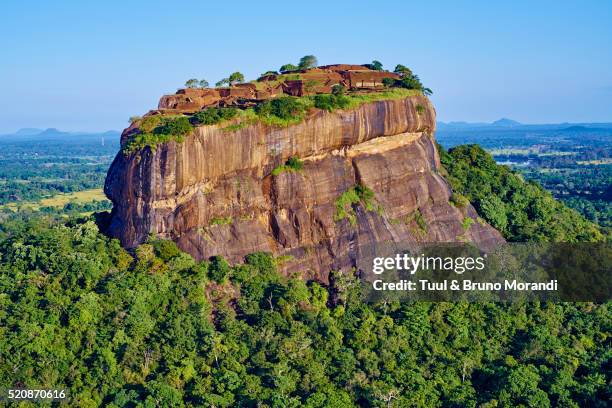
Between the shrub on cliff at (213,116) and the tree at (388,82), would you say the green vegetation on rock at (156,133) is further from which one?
the tree at (388,82)

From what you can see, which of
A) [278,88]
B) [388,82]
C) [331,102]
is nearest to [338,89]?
[331,102]

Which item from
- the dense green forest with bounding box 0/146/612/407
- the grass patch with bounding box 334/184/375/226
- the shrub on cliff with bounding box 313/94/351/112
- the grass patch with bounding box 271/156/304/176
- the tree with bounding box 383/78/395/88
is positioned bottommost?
the dense green forest with bounding box 0/146/612/407

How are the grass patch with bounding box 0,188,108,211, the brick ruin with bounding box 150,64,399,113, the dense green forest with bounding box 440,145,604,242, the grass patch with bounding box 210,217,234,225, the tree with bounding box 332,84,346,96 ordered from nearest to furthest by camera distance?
1. the grass patch with bounding box 210,217,234,225
2. the brick ruin with bounding box 150,64,399,113
3. the tree with bounding box 332,84,346,96
4. the dense green forest with bounding box 440,145,604,242
5. the grass patch with bounding box 0,188,108,211

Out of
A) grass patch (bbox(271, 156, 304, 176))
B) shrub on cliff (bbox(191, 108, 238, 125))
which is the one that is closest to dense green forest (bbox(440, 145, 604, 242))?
grass patch (bbox(271, 156, 304, 176))

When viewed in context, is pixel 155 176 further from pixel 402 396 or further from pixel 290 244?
pixel 402 396

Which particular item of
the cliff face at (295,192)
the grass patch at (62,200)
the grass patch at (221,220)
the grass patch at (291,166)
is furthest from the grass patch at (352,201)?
the grass patch at (62,200)

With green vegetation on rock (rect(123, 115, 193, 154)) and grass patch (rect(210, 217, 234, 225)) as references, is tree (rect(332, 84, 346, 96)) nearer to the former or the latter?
green vegetation on rock (rect(123, 115, 193, 154))

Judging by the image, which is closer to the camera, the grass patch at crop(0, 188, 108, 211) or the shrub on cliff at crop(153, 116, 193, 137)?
the shrub on cliff at crop(153, 116, 193, 137)

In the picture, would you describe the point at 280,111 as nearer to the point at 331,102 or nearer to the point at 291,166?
the point at 291,166
